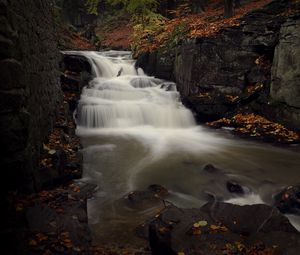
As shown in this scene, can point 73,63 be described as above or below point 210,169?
above

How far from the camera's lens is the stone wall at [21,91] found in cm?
421

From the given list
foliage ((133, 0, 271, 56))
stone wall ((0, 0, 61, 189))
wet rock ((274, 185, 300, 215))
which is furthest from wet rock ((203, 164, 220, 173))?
foliage ((133, 0, 271, 56))

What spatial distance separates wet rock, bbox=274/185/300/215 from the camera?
19.1 feet

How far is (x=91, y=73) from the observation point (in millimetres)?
14477

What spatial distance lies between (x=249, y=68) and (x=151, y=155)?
531cm

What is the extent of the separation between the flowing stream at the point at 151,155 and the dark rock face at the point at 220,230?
2.17 ft

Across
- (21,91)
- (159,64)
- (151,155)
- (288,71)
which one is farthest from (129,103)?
(21,91)

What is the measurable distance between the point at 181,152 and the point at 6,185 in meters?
5.27

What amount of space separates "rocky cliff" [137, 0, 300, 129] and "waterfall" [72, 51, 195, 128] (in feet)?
2.29

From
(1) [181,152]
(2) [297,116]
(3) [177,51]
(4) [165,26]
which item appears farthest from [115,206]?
(4) [165,26]

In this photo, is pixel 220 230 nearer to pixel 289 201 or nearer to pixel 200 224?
pixel 200 224

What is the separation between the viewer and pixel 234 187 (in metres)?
6.72

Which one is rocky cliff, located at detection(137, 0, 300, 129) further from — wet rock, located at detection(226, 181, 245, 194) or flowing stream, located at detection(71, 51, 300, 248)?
wet rock, located at detection(226, 181, 245, 194)

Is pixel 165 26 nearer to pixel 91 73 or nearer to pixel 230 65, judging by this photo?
pixel 91 73
